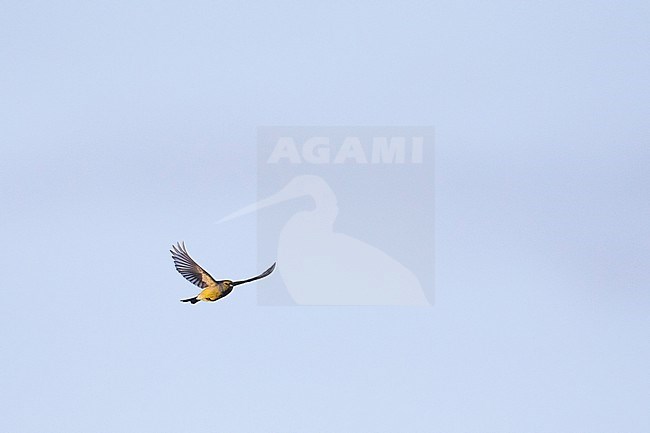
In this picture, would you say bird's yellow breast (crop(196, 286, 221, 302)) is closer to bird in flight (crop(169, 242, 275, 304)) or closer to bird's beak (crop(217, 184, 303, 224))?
bird in flight (crop(169, 242, 275, 304))

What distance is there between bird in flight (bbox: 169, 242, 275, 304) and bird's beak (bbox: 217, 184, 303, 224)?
0.55ft

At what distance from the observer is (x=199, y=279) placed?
11.0 ft

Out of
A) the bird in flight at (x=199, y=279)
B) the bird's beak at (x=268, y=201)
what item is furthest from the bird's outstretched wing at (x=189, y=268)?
the bird's beak at (x=268, y=201)

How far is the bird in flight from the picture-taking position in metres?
3.35

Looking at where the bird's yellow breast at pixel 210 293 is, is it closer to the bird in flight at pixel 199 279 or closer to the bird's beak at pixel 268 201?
the bird in flight at pixel 199 279

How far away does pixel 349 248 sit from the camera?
3.38 metres

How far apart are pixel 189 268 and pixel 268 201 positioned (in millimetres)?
357

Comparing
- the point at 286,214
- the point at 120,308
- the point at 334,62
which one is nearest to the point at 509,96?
the point at 334,62

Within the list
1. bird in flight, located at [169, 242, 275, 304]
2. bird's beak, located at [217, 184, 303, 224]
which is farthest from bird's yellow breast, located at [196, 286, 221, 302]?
bird's beak, located at [217, 184, 303, 224]

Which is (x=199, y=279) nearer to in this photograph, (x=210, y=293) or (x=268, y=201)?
(x=210, y=293)

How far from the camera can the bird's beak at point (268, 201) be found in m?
3.35

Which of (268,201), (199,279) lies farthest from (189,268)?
(268,201)

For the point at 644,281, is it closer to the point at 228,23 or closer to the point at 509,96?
the point at 509,96

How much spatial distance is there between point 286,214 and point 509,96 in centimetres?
87
